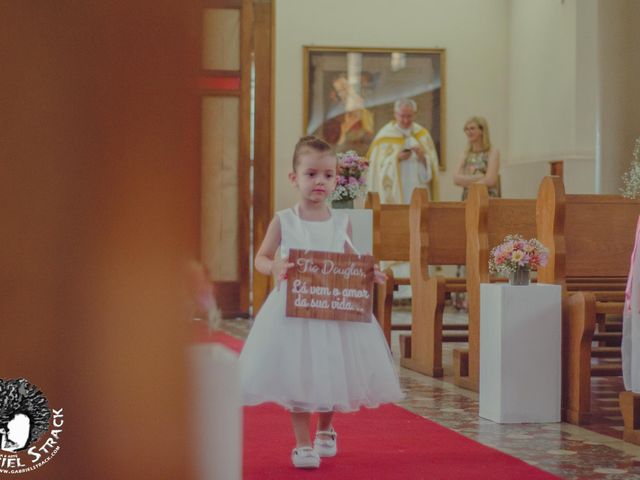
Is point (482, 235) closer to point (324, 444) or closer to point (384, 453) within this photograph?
point (384, 453)

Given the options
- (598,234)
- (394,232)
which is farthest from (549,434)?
(394,232)

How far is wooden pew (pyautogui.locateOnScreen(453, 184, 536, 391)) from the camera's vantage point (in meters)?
6.09

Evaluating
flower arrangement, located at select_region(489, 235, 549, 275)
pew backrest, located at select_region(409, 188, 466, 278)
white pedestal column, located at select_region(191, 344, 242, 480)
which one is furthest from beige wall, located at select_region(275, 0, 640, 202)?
white pedestal column, located at select_region(191, 344, 242, 480)

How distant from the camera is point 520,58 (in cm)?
1438

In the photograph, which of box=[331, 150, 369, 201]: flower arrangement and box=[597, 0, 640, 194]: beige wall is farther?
box=[597, 0, 640, 194]: beige wall

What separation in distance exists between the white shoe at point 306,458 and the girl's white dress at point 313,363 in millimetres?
147

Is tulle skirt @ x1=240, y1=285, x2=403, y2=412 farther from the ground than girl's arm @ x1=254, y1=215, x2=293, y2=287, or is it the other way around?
girl's arm @ x1=254, y1=215, x2=293, y2=287

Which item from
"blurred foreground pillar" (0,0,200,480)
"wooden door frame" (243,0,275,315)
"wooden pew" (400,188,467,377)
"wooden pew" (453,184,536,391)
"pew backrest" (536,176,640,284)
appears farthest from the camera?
"wooden door frame" (243,0,275,315)

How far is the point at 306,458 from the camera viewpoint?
3461 millimetres

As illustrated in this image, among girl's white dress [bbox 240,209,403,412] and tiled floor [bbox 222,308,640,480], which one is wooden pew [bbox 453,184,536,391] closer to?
tiled floor [bbox 222,308,640,480]

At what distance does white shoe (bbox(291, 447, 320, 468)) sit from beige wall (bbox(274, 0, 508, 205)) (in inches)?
426

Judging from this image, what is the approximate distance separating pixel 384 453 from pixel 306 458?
561 mm

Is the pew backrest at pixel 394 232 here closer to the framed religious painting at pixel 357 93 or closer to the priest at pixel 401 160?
the priest at pixel 401 160

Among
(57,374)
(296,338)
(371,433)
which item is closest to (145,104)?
(57,374)
